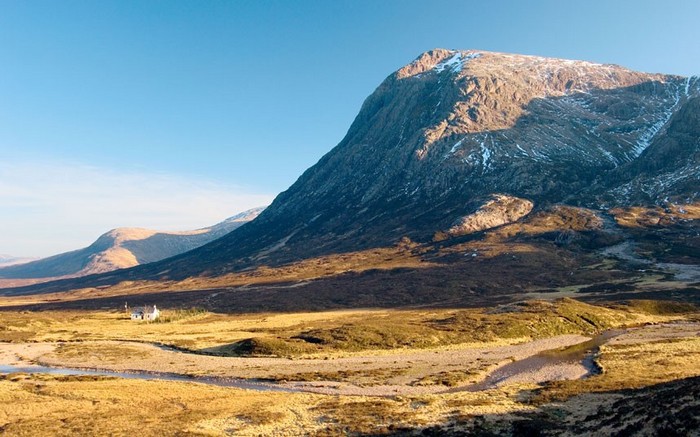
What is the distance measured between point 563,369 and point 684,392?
34403 millimetres

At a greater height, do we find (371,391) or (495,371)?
(371,391)

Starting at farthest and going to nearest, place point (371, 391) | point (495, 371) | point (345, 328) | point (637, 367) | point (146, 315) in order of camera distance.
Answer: point (146, 315), point (345, 328), point (495, 371), point (637, 367), point (371, 391)

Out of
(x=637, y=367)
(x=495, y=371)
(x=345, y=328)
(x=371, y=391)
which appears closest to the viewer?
(x=371, y=391)

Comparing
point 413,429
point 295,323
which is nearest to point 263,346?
point 295,323

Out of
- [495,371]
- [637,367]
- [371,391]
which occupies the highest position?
[371,391]

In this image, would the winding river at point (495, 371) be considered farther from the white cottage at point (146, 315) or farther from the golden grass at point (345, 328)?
the white cottage at point (146, 315)

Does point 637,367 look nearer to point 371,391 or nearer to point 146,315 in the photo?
point 371,391

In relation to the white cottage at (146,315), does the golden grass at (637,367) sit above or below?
below

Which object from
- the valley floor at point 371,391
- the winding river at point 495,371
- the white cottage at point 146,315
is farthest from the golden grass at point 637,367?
the white cottage at point 146,315

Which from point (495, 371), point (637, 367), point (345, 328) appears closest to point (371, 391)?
point (495, 371)

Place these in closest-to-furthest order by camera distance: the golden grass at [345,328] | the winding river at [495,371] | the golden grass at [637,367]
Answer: the golden grass at [637,367] → the winding river at [495,371] → the golden grass at [345,328]

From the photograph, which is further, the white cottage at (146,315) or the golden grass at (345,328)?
the white cottage at (146,315)

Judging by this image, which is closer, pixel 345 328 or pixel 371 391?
pixel 371 391

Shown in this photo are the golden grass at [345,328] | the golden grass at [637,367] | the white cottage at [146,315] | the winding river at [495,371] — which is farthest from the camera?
the white cottage at [146,315]
